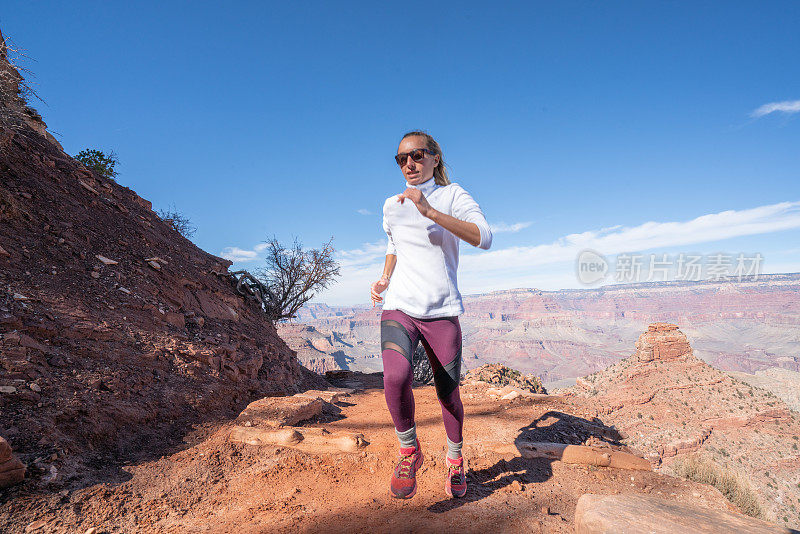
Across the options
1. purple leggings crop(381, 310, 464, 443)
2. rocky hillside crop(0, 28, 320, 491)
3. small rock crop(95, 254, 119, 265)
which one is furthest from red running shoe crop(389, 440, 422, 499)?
small rock crop(95, 254, 119, 265)

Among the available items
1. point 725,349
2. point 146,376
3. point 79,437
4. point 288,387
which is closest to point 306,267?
point 288,387

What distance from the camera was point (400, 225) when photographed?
8.80 feet

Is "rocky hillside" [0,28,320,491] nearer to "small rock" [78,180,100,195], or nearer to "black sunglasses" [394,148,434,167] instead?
"small rock" [78,180,100,195]

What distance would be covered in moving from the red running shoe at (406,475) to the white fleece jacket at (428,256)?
1075 mm

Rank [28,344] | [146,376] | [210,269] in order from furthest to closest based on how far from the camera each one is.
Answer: [210,269], [146,376], [28,344]

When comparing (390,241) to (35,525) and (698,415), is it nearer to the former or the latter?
(35,525)

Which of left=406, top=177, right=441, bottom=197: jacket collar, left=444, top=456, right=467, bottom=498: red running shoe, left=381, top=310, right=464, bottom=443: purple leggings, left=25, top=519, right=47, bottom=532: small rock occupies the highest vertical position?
left=406, top=177, right=441, bottom=197: jacket collar

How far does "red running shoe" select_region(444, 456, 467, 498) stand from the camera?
267cm

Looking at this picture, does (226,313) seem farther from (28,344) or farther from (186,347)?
(28,344)

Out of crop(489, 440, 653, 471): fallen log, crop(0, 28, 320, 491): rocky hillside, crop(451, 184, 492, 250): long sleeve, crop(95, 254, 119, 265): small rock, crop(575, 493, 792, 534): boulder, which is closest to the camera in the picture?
crop(575, 493, 792, 534): boulder

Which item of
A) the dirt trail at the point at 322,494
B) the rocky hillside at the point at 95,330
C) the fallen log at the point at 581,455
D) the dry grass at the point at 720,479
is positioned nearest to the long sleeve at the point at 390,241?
the dirt trail at the point at 322,494

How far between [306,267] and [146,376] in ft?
45.4

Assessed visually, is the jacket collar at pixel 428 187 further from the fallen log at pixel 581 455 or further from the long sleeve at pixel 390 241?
the fallen log at pixel 581 455

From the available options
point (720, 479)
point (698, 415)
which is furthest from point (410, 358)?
point (698, 415)
